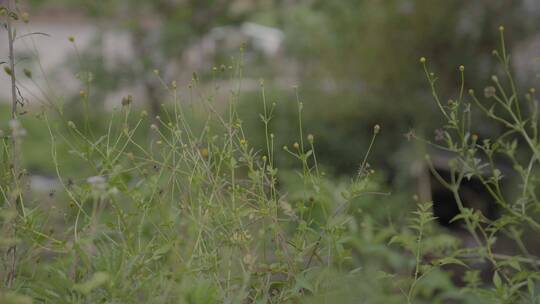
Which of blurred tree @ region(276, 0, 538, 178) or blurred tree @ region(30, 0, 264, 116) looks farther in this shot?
blurred tree @ region(30, 0, 264, 116)

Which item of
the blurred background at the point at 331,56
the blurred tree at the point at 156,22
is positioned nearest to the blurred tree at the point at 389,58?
the blurred background at the point at 331,56

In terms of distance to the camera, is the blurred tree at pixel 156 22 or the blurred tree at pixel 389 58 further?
the blurred tree at pixel 156 22

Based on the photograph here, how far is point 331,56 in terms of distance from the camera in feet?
23.6

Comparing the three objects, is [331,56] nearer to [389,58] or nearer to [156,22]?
[389,58]

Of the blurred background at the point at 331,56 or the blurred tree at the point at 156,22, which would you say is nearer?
the blurred background at the point at 331,56

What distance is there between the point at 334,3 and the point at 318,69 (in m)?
0.96

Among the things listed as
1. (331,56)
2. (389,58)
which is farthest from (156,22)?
(389,58)

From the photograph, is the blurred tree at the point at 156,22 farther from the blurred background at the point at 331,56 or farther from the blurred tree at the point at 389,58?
the blurred tree at the point at 389,58

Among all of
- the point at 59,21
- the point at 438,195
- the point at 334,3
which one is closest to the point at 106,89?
the point at 334,3

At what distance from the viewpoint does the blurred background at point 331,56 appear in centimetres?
671

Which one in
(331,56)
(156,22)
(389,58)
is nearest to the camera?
(389,58)

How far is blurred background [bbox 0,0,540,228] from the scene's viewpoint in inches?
264

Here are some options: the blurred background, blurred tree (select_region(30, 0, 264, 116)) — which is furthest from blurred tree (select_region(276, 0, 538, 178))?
blurred tree (select_region(30, 0, 264, 116))

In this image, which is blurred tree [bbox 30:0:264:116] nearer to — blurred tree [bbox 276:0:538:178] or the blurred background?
the blurred background
